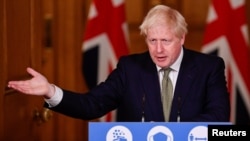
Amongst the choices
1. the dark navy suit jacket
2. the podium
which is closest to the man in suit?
the dark navy suit jacket

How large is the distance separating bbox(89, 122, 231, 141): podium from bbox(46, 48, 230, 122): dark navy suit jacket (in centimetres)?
53

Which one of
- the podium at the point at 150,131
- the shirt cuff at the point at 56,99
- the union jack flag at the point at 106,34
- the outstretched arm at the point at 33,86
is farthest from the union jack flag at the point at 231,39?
the podium at the point at 150,131

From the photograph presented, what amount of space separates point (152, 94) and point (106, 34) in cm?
140

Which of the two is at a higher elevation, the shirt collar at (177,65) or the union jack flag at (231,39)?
the union jack flag at (231,39)

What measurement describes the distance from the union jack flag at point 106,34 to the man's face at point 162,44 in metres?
1.36

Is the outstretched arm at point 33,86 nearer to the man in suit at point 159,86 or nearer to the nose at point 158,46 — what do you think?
the man in suit at point 159,86

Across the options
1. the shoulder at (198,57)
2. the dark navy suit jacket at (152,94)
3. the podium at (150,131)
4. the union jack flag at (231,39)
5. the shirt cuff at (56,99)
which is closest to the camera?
the podium at (150,131)

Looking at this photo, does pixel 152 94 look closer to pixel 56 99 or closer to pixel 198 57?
pixel 198 57

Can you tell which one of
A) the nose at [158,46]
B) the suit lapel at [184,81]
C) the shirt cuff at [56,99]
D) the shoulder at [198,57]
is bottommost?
the shirt cuff at [56,99]

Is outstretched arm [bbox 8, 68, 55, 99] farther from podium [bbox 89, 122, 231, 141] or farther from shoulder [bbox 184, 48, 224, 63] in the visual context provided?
shoulder [bbox 184, 48, 224, 63]

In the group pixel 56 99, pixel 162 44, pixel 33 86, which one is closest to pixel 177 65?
pixel 162 44

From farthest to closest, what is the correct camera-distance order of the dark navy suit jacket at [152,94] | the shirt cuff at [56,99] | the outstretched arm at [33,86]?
the dark navy suit jacket at [152,94]
the shirt cuff at [56,99]
the outstretched arm at [33,86]

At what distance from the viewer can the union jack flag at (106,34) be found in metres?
3.55

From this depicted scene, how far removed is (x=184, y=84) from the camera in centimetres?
226
